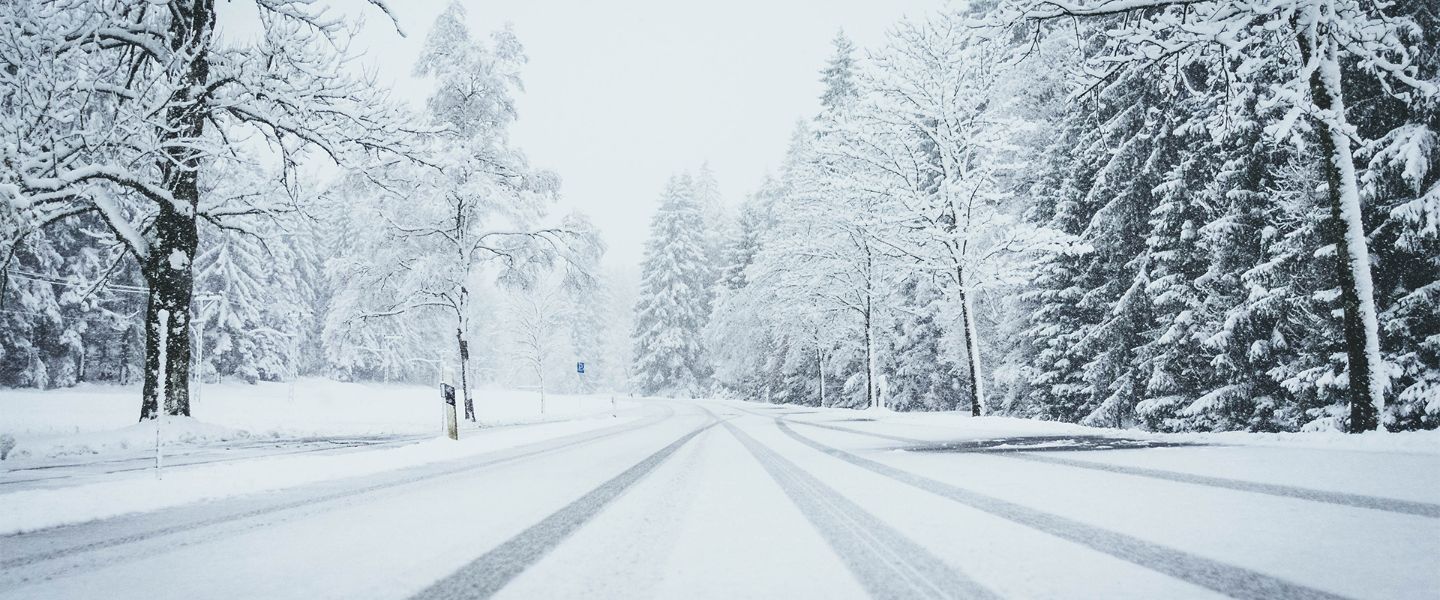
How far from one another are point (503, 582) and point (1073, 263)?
774 inches

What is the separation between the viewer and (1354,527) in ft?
7.93

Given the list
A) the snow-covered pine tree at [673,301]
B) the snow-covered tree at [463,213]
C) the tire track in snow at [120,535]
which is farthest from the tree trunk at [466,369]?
the snow-covered pine tree at [673,301]

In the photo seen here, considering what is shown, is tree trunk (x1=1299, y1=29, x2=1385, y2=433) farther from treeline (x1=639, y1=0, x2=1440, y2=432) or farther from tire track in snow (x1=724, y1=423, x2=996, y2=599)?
tire track in snow (x1=724, y1=423, x2=996, y2=599)

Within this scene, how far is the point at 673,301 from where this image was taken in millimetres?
53094

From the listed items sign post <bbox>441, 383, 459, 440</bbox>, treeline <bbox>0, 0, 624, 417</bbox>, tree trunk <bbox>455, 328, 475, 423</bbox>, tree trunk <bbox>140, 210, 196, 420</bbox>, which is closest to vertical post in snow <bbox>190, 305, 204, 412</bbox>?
treeline <bbox>0, 0, 624, 417</bbox>

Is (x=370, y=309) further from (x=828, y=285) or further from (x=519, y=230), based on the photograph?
(x=828, y=285)

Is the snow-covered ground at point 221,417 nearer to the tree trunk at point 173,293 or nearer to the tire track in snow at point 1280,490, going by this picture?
the tree trunk at point 173,293

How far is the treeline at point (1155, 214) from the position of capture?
23.9ft

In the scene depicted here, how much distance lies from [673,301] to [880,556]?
50.9 metres

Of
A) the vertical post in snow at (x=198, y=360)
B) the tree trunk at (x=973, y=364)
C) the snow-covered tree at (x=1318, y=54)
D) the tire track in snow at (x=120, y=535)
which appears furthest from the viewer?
the vertical post in snow at (x=198, y=360)

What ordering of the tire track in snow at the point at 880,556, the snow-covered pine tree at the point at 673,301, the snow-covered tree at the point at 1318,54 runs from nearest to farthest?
the tire track in snow at the point at 880,556 < the snow-covered tree at the point at 1318,54 < the snow-covered pine tree at the point at 673,301

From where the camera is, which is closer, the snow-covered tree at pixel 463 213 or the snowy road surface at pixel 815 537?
→ the snowy road surface at pixel 815 537

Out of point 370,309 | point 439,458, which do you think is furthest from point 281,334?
point 439,458

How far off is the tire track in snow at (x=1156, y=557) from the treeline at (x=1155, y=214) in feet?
19.7
